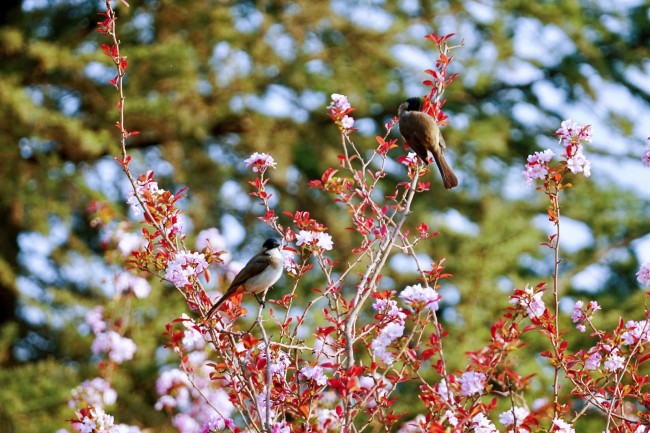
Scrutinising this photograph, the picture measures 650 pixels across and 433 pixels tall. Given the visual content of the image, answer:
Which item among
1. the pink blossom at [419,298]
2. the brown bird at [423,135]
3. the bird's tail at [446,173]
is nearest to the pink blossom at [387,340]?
the pink blossom at [419,298]

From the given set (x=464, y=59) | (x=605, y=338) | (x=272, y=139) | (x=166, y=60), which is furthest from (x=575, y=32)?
(x=605, y=338)

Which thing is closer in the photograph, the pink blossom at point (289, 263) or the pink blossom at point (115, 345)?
the pink blossom at point (289, 263)

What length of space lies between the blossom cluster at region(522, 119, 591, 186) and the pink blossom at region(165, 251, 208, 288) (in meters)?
1.13

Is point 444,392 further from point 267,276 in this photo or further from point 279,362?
point 267,276

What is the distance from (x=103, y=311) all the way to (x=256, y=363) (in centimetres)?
273

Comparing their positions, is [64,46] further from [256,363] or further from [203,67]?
[256,363]

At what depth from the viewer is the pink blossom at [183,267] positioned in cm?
270

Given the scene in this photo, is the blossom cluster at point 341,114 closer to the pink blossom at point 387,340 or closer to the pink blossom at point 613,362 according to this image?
the pink blossom at point 387,340

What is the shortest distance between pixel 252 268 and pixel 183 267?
2.49 ft

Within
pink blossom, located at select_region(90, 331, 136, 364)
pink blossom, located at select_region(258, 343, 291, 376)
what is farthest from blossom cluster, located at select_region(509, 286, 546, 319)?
pink blossom, located at select_region(90, 331, 136, 364)

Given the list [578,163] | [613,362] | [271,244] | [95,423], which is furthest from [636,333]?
[95,423]

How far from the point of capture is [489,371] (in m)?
2.50

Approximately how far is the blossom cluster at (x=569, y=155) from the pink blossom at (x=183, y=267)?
113cm

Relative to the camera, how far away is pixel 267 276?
11.4 feet
